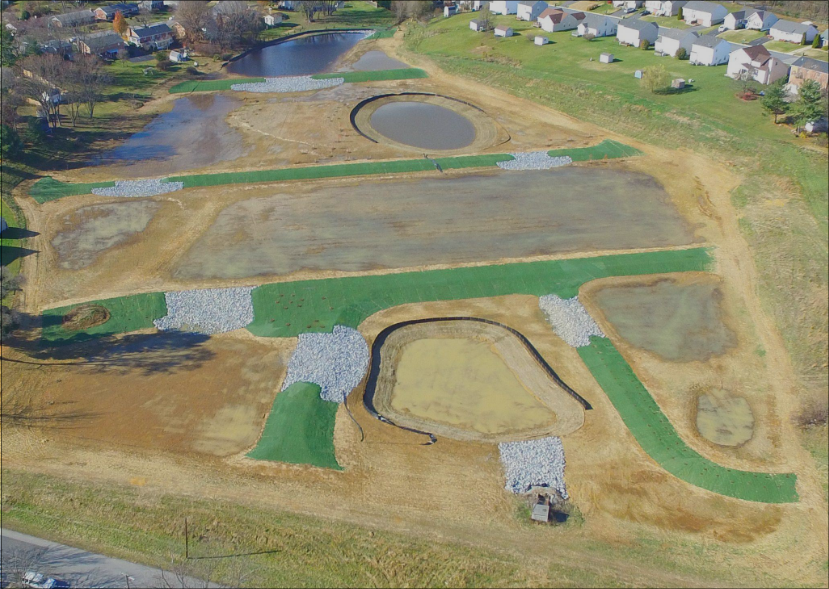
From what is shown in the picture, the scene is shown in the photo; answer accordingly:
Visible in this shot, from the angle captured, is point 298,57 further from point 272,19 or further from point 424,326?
point 424,326

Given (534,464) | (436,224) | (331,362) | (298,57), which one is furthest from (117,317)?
(298,57)

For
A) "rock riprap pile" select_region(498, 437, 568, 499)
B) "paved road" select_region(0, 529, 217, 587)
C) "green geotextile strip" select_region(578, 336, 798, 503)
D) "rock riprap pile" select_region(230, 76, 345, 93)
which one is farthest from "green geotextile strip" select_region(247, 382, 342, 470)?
"rock riprap pile" select_region(230, 76, 345, 93)

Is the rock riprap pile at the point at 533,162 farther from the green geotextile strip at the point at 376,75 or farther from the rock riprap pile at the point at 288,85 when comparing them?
the rock riprap pile at the point at 288,85

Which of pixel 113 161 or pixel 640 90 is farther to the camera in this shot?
pixel 640 90

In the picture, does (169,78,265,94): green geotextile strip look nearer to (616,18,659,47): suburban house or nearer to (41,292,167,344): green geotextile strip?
(41,292,167,344): green geotextile strip

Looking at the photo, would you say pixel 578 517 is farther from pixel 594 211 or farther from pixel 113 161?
pixel 113 161

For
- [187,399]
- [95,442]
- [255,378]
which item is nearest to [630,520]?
[255,378]
